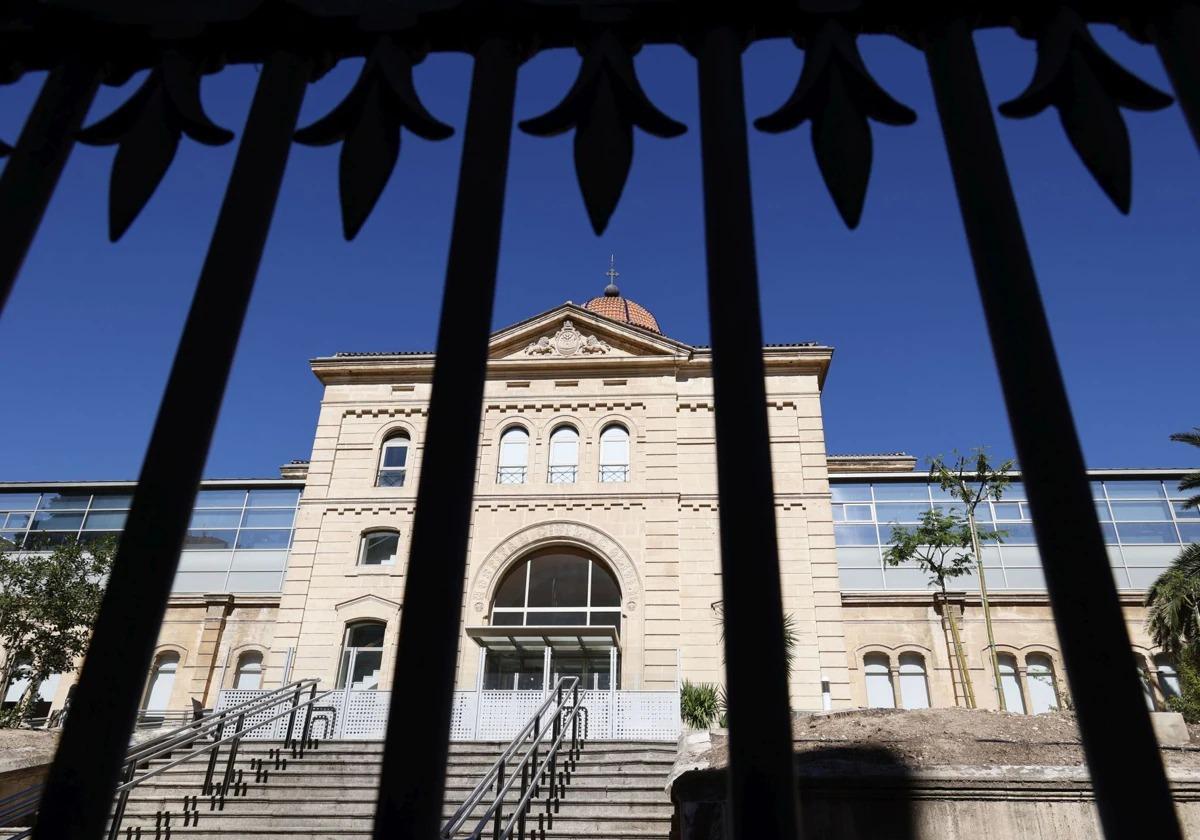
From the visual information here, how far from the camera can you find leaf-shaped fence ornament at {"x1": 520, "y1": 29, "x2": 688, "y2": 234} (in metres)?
1.81

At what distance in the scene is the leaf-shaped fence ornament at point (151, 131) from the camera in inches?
75.8

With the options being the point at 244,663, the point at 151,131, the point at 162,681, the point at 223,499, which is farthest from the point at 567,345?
the point at 151,131

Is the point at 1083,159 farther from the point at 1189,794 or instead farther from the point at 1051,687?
the point at 1051,687

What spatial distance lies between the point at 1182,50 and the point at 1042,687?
2580 cm

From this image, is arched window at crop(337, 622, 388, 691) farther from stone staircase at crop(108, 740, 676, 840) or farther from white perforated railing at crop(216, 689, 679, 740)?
stone staircase at crop(108, 740, 676, 840)

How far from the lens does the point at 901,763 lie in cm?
593

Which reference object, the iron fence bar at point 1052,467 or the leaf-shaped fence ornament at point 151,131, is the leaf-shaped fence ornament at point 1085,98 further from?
the leaf-shaped fence ornament at point 151,131

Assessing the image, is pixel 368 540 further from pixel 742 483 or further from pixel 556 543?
pixel 742 483

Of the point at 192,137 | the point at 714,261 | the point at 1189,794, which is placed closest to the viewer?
the point at 714,261

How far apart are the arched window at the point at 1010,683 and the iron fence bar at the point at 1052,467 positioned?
25.0 meters

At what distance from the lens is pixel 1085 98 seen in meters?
1.80

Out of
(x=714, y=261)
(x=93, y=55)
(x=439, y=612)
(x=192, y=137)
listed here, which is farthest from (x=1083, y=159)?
(x=93, y=55)

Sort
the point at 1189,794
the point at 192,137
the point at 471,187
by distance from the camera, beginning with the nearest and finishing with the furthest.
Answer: the point at 471,187, the point at 192,137, the point at 1189,794

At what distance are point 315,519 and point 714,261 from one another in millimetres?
22495
